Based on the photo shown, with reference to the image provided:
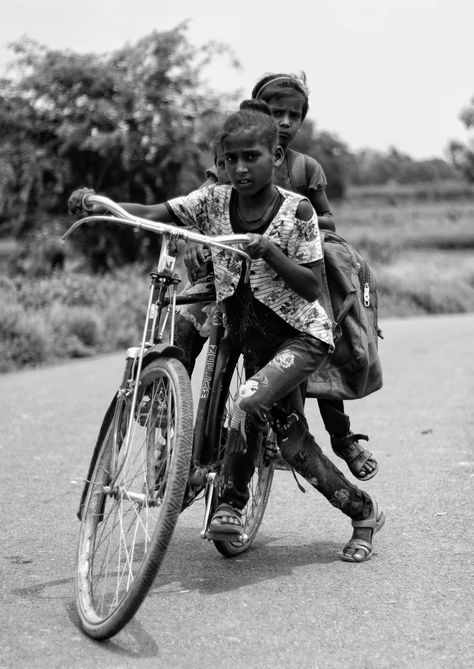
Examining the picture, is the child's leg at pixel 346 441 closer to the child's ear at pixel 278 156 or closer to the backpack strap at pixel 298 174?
the backpack strap at pixel 298 174

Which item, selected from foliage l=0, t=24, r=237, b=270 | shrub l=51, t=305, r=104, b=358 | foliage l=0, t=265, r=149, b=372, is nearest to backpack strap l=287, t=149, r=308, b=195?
foliage l=0, t=265, r=149, b=372

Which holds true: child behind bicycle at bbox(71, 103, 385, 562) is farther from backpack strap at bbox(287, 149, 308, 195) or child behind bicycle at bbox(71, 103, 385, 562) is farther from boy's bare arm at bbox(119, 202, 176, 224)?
backpack strap at bbox(287, 149, 308, 195)

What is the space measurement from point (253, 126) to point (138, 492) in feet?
4.79

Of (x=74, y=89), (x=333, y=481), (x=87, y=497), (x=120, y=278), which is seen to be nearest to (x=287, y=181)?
(x=333, y=481)

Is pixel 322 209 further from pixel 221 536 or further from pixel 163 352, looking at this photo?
pixel 221 536

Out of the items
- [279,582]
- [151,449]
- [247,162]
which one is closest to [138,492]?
[151,449]

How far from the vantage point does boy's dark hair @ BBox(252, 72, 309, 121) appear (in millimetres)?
5168

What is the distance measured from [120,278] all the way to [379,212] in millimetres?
52947

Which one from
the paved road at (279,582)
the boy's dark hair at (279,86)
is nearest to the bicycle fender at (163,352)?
the paved road at (279,582)

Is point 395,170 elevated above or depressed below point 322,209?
above

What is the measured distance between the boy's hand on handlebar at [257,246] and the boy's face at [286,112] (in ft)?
4.09

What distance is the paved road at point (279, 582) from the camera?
379cm

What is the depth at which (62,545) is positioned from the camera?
17.5 ft

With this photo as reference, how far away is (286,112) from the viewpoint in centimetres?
518
